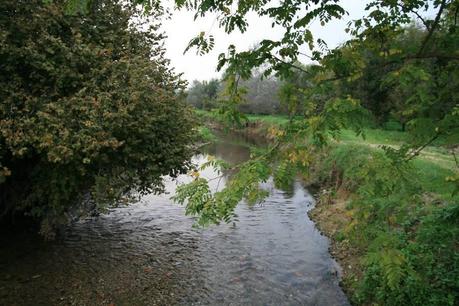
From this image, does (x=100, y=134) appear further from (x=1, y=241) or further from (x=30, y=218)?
(x=30, y=218)

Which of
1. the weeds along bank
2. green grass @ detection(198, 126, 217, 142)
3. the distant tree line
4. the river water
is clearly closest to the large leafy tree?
the river water

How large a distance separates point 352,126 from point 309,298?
6786 millimetres

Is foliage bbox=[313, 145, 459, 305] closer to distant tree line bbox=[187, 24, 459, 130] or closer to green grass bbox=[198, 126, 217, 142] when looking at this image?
distant tree line bbox=[187, 24, 459, 130]

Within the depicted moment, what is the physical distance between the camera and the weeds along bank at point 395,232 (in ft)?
13.5

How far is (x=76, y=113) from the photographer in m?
10.6

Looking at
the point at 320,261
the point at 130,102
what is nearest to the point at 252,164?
the point at 130,102

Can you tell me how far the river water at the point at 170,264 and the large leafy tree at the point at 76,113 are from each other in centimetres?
141

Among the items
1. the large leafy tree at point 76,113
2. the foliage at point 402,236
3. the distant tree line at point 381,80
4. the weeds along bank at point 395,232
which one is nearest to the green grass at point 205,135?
the large leafy tree at point 76,113

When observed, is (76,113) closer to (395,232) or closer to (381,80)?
(381,80)

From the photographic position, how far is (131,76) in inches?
450

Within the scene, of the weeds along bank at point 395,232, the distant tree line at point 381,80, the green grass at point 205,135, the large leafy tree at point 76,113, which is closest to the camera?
the weeds along bank at point 395,232

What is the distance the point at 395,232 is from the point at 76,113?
862cm

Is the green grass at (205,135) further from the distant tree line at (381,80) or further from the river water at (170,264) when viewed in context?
the distant tree line at (381,80)

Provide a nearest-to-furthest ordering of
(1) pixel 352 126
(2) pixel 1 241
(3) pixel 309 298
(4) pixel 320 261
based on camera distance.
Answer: (1) pixel 352 126
(3) pixel 309 298
(4) pixel 320 261
(2) pixel 1 241
